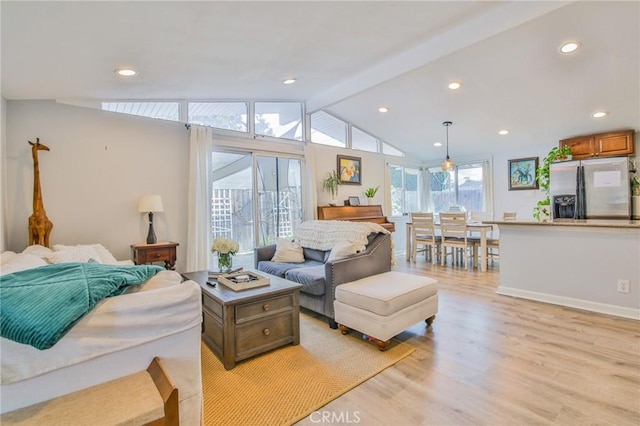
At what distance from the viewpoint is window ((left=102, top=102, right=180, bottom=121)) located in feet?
12.4

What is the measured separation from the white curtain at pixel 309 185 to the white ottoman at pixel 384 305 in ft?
8.41

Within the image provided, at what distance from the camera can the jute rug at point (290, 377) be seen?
176 centimetres

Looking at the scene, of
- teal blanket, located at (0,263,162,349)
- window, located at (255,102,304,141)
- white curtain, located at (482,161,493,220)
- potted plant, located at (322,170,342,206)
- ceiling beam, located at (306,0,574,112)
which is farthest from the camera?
white curtain, located at (482,161,493,220)

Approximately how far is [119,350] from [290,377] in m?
1.34

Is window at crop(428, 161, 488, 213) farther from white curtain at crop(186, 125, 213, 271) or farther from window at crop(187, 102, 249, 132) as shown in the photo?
white curtain at crop(186, 125, 213, 271)

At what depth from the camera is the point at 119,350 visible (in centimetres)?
106

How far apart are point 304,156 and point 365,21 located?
9.68 feet

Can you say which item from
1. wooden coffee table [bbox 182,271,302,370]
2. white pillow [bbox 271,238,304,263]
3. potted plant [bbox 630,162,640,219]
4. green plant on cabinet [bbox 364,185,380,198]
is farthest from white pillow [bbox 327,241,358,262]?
potted plant [bbox 630,162,640,219]

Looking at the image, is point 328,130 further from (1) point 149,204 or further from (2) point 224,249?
(2) point 224,249

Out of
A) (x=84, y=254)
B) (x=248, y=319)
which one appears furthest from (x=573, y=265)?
(x=84, y=254)

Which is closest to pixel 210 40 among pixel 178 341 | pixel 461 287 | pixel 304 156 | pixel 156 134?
pixel 156 134

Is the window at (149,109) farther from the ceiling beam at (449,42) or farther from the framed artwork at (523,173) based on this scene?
the framed artwork at (523,173)

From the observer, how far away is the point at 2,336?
880 millimetres

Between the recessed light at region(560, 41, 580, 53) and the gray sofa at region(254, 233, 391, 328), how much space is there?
2670 mm
